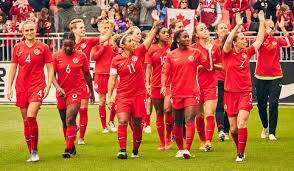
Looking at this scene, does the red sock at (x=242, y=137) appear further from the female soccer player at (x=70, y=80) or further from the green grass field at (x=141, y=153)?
the female soccer player at (x=70, y=80)

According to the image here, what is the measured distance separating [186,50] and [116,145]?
3355 millimetres

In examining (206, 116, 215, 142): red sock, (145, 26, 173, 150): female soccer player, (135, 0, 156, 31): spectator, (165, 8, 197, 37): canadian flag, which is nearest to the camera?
(206, 116, 215, 142): red sock

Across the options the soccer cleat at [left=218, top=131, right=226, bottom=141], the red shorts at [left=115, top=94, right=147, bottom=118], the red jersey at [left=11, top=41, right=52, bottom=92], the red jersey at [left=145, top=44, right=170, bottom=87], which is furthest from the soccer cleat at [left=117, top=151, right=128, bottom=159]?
the soccer cleat at [left=218, top=131, right=226, bottom=141]

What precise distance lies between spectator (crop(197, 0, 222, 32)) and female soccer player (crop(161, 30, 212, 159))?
10.6 metres

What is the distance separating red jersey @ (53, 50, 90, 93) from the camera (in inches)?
460

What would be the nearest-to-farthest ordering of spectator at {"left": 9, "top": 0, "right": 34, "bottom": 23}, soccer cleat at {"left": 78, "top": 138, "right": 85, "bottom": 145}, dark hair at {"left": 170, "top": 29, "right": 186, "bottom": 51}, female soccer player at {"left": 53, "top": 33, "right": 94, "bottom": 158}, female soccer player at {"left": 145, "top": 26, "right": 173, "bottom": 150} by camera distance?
dark hair at {"left": 170, "top": 29, "right": 186, "bottom": 51}
female soccer player at {"left": 53, "top": 33, "right": 94, "bottom": 158}
female soccer player at {"left": 145, "top": 26, "right": 173, "bottom": 150}
soccer cleat at {"left": 78, "top": 138, "right": 85, "bottom": 145}
spectator at {"left": 9, "top": 0, "right": 34, "bottom": 23}

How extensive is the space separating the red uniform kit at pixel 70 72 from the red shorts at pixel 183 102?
1825 mm

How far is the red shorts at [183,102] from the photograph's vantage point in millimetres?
11008

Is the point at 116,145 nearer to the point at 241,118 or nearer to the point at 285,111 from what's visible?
the point at 241,118

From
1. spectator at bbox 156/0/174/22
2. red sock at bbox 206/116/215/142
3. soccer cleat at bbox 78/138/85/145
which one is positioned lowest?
soccer cleat at bbox 78/138/85/145

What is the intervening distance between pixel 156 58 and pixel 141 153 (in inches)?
78.0

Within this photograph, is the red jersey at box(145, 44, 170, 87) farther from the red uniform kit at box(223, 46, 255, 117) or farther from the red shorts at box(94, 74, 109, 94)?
the red shorts at box(94, 74, 109, 94)

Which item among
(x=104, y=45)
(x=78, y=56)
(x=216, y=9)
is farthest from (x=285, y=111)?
(x=78, y=56)

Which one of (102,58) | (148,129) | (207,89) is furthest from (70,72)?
(148,129)
